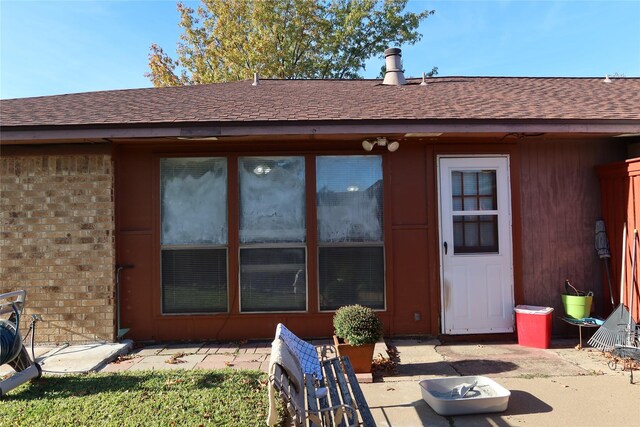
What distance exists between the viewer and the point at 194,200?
6.04m

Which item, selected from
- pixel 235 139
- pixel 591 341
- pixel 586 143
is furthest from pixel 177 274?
pixel 586 143

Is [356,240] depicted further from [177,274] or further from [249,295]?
[177,274]

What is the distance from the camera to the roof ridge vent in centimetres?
795

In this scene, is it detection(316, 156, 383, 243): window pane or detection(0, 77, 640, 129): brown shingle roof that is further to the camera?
detection(316, 156, 383, 243): window pane

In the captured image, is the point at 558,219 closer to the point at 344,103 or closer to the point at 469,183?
the point at 469,183

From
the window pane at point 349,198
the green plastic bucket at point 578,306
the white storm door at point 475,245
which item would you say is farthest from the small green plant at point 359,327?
the green plastic bucket at point 578,306

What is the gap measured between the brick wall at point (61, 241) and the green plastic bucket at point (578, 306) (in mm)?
5693

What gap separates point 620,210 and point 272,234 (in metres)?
4.42

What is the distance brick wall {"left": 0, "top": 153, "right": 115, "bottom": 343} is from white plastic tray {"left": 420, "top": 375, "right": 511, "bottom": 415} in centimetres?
397

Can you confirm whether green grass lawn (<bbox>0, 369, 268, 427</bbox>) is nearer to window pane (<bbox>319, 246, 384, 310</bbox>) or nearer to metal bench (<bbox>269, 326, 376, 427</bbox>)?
metal bench (<bbox>269, 326, 376, 427</bbox>)

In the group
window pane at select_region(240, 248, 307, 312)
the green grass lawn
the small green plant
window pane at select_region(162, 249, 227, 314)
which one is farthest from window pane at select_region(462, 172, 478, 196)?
the green grass lawn

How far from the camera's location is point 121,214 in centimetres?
594

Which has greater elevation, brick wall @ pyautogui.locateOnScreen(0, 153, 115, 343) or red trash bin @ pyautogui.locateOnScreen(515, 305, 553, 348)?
brick wall @ pyautogui.locateOnScreen(0, 153, 115, 343)

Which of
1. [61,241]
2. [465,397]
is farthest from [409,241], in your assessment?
[61,241]
